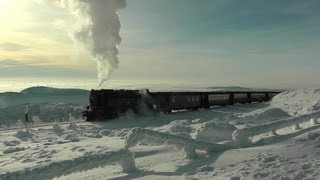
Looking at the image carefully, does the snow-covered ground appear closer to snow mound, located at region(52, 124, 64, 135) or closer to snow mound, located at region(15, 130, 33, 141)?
snow mound, located at region(15, 130, 33, 141)

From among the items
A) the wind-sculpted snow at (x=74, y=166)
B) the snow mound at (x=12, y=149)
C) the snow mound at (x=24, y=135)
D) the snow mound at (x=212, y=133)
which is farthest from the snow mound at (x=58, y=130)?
the wind-sculpted snow at (x=74, y=166)

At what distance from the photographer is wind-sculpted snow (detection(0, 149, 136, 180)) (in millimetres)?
7737

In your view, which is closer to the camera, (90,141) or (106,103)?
(90,141)

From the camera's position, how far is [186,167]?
932 cm

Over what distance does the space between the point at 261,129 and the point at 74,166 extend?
609 centimetres

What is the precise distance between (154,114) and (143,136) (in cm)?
1996

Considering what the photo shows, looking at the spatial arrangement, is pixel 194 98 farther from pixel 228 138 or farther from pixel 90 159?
pixel 90 159

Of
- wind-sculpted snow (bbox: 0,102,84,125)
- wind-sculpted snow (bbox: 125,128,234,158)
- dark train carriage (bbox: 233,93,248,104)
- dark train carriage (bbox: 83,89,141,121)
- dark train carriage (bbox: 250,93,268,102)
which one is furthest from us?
wind-sculpted snow (bbox: 0,102,84,125)

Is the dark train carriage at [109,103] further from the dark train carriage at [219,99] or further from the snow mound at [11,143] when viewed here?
the dark train carriage at [219,99]

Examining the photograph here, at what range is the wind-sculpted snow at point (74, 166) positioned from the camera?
7.74m

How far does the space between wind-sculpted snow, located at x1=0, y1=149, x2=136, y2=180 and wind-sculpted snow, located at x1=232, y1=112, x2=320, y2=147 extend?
3.25 metres

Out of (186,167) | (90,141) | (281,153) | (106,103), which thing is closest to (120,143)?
A: (90,141)

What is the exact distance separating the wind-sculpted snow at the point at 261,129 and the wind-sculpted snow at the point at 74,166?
325 centimetres

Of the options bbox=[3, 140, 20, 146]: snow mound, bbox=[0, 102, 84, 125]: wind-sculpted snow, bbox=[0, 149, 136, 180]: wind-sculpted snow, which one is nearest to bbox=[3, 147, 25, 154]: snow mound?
bbox=[3, 140, 20, 146]: snow mound
